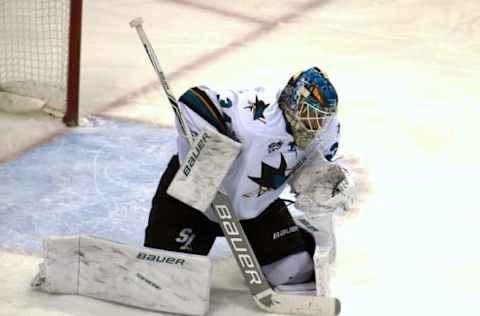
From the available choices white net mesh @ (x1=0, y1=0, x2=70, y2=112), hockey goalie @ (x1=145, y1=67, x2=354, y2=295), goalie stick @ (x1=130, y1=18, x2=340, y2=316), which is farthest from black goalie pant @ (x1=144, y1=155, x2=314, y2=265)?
white net mesh @ (x1=0, y1=0, x2=70, y2=112)

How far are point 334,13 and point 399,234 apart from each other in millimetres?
2311

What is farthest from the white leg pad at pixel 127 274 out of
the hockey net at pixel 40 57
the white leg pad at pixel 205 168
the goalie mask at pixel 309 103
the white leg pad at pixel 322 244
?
the hockey net at pixel 40 57

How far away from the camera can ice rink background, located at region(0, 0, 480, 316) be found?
3.06 meters

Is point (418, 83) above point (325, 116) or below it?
below

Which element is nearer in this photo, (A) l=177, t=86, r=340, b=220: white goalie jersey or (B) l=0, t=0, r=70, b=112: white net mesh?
(A) l=177, t=86, r=340, b=220: white goalie jersey

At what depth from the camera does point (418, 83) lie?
4.61 metres

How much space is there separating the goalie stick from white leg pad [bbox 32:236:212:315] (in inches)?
3.8

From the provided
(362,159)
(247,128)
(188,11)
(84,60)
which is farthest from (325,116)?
(188,11)

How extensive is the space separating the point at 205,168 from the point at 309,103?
291 mm

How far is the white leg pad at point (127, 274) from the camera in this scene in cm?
282

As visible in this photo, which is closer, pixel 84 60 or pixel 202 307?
pixel 202 307

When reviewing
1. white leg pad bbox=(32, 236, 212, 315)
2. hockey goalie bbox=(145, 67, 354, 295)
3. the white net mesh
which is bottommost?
the white net mesh

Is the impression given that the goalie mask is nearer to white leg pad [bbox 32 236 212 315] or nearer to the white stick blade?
white leg pad [bbox 32 236 212 315]

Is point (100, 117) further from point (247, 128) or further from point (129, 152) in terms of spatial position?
point (247, 128)
